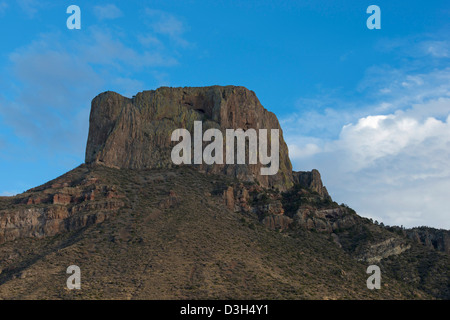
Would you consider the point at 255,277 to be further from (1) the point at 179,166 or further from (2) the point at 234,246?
(1) the point at 179,166

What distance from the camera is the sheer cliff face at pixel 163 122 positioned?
133 metres

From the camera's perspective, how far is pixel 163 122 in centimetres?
13938

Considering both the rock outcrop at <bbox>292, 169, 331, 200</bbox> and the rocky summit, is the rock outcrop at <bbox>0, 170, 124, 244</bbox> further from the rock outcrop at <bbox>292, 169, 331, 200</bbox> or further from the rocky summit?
the rock outcrop at <bbox>292, 169, 331, 200</bbox>

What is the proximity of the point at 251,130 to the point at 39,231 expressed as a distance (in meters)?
52.2

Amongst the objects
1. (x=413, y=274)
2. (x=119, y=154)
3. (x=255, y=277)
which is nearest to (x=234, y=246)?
(x=255, y=277)

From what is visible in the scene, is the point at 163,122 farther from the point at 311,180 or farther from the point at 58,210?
the point at 58,210

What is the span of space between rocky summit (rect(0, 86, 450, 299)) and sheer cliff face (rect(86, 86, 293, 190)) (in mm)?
253

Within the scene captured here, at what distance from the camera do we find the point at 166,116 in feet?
461

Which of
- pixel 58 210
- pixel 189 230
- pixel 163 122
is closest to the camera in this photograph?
pixel 189 230

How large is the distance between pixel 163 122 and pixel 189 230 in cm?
4126

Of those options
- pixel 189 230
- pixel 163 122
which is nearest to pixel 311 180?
pixel 163 122

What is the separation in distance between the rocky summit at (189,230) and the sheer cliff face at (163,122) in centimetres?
25
